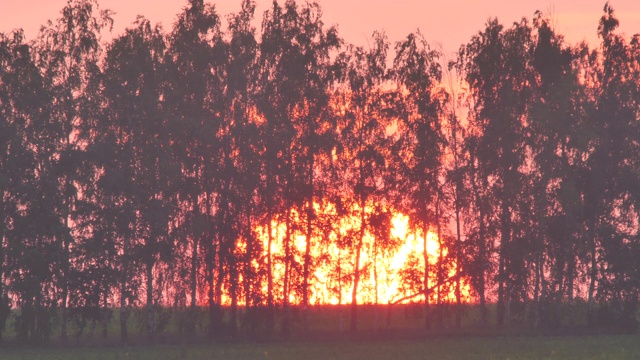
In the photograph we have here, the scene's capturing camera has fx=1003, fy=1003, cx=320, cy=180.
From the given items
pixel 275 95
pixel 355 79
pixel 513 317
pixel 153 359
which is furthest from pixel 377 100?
pixel 153 359

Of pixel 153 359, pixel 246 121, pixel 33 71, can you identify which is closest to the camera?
pixel 153 359

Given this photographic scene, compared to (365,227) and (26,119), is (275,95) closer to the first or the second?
(365,227)

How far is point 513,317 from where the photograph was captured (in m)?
67.4

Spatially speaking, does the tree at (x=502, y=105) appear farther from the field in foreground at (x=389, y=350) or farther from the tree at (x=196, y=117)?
the tree at (x=196, y=117)

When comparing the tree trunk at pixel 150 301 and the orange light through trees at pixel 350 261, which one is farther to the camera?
the orange light through trees at pixel 350 261

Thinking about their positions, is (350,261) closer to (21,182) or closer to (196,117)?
(196,117)

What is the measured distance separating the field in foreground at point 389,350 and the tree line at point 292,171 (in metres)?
6.43

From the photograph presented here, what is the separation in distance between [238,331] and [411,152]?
54.8 feet

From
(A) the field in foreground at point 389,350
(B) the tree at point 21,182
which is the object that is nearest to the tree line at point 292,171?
(B) the tree at point 21,182

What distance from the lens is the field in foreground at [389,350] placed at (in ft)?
152

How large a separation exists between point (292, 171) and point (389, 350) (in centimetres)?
1869

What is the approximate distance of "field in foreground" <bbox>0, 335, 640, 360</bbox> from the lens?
152ft

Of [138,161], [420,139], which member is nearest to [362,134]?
[420,139]

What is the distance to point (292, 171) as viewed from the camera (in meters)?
65.6
